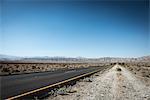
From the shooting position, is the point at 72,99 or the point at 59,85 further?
the point at 59,85

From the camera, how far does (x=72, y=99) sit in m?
10.5

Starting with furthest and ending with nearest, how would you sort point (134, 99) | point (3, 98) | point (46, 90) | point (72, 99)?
point (46, 90)
point (134, 99)
point (72, 99)
point (3, 98)

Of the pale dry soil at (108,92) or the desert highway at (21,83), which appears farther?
the desert highway at (21,83)

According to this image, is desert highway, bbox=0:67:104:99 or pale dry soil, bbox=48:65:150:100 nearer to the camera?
pale dry soil, bbox=48:65:150:100

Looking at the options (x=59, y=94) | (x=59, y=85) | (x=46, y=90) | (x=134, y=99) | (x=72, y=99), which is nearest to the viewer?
(x=72, y=99)

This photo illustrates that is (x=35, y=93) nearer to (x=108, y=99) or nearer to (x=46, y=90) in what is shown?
(x=46, y=90)

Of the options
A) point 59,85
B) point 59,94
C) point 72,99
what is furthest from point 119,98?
point 59,85

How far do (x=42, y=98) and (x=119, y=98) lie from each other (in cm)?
398

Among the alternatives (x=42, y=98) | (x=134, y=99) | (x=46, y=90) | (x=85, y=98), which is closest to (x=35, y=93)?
(x=42, y=98)

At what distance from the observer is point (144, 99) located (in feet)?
37.1

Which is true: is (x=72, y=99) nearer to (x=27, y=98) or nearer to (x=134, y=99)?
(x=27, y=98)

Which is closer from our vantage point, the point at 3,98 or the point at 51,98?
the point at 3,98

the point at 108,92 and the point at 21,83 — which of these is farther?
the point at 21,83

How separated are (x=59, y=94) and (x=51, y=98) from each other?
54.7 inches
